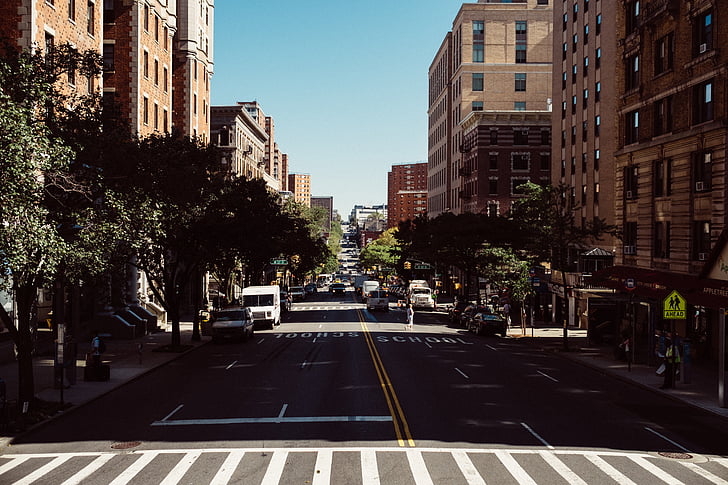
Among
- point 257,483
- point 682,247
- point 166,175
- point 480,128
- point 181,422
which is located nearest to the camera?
point 257,483

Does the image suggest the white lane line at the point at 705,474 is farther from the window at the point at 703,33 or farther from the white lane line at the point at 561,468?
the window at the point at 703,33

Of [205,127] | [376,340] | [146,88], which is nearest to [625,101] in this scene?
[376,340]

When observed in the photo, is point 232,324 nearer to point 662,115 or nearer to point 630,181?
point 630,181

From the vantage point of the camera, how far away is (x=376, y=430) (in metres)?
17.7

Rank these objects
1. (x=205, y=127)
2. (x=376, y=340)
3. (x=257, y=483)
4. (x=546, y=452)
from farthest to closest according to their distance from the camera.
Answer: (x=205, y=127), (x=376, y=340), (x=546, y=452), (x=257, y=483)

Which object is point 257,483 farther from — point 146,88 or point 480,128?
point 480,128

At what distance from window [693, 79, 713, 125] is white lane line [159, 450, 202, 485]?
93.1 feet

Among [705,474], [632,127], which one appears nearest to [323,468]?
[705,474]

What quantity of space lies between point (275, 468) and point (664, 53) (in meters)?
32.7

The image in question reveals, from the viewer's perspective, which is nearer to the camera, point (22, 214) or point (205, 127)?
point (22, 214)

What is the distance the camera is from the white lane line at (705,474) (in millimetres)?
14125

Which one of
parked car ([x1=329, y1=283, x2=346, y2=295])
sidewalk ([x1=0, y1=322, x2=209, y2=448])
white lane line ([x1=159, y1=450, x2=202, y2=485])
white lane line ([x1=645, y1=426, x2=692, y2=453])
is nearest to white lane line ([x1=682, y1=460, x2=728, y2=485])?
white lane line ([x1=645, y1=426, x2=692, y2=453])

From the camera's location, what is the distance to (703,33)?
34.0 m

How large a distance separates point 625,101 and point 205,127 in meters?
42.8
